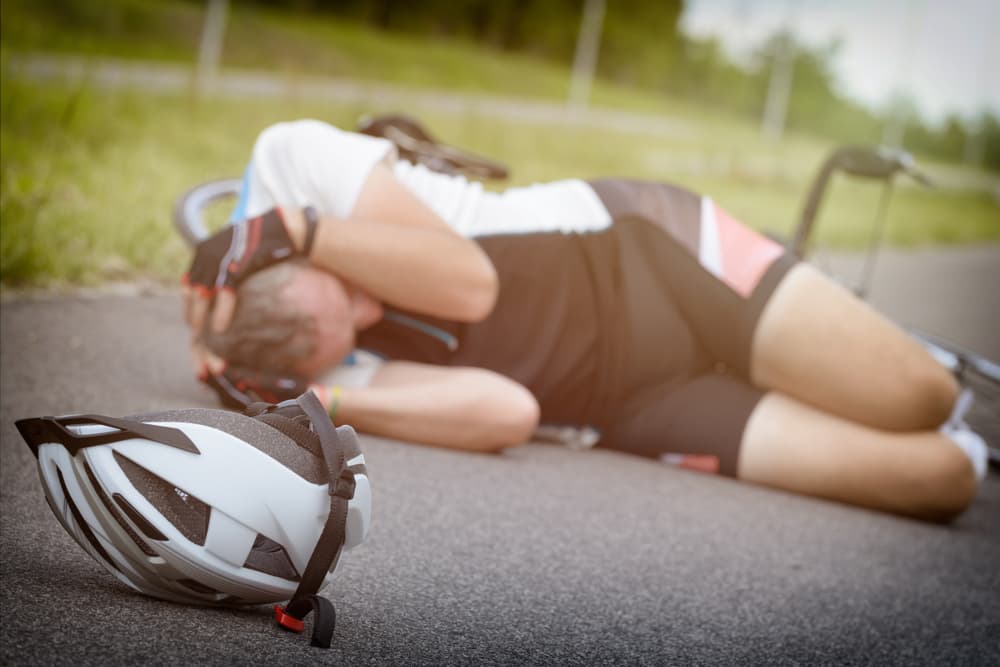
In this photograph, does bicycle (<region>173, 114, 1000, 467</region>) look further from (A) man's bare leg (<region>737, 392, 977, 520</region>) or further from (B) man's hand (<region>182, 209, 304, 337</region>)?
(B) man's hand (<region>182, 209, 304, 337</region>)

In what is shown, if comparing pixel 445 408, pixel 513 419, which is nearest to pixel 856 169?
pixel 513 419

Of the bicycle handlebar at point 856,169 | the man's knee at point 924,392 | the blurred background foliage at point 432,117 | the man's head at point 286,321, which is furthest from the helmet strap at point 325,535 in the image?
the blurred background foliage at point 432,117

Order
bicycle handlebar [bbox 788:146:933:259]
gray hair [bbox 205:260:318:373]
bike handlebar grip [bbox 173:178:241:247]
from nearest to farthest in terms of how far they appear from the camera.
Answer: gray hair [bbox 205:260:318:373] → bike handlebar grip [bbox 173:178:241:247] → bicycle handlebar [bbox 788:146:933:259]

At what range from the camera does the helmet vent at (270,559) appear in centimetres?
164

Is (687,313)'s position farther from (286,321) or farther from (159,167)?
(159,167)

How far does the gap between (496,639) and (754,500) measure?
1344mm

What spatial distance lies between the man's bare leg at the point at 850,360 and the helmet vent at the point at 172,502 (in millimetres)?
1715

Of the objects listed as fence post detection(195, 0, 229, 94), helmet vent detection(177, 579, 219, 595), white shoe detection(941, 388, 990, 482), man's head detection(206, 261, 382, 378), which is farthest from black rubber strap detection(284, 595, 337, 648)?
fence post detection(195, 0, 229, 94)

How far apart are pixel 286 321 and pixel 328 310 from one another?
4.2 inches

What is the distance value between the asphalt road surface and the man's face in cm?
30

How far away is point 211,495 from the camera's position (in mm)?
1587

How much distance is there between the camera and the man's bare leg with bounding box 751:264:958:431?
282cm

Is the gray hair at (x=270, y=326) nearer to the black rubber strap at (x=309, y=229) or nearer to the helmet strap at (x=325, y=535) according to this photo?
the black rubber strap at (x=309, y=229)

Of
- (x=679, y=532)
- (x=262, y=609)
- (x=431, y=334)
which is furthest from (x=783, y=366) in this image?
(x=262, y=609)
